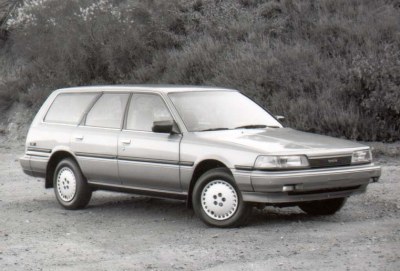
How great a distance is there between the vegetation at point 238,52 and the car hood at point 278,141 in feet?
22.1

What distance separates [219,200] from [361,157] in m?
1.66

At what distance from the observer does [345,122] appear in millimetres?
16578

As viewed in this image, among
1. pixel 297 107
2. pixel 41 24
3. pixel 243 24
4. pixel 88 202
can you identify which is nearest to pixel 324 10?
pixel 243 24

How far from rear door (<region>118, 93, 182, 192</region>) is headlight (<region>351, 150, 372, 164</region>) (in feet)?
6.38

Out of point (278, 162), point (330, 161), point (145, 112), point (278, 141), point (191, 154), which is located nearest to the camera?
point (278, 162)

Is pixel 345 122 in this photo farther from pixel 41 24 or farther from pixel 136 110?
pixel 41 24

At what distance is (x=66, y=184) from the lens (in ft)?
36.4

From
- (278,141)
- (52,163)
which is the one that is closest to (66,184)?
(52,163)

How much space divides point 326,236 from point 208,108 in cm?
239

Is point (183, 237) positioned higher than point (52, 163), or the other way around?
point (52, 163)

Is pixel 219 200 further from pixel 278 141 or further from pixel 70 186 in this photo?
pixel 70 186

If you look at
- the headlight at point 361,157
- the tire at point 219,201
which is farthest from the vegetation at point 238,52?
the tire at point 219,201

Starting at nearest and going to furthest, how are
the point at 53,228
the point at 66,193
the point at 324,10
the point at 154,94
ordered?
the point at 53,228 → the point at 154,94 → the point at 66,193 → the point at 324,10

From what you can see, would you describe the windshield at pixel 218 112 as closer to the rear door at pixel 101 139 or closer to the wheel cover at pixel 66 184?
the rear door at pixel 101 139
